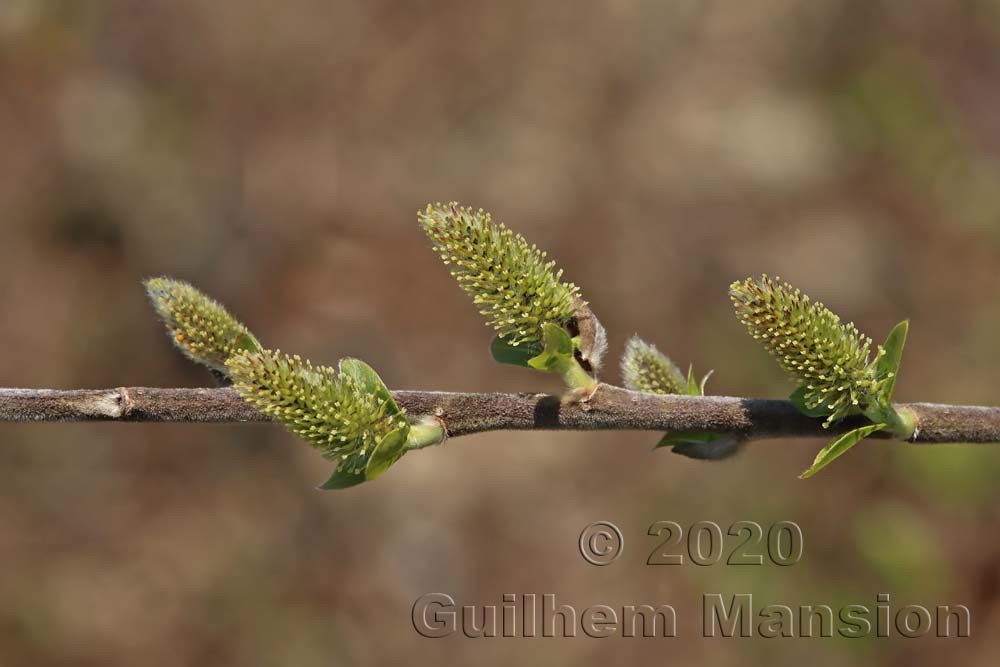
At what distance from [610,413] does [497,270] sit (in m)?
0.34

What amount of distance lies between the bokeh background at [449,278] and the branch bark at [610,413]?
10.9ft

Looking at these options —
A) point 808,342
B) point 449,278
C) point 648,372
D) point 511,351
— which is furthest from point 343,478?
point 449,278

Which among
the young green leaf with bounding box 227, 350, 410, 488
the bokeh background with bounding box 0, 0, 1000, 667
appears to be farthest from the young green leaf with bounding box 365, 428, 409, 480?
the bokeh background with bounding box 0, 0, 1000, 667

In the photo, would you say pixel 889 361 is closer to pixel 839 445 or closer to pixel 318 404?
pixel 839 445

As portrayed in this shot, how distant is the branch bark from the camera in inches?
69.7

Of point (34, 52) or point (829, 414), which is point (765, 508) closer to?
point (829, 414)

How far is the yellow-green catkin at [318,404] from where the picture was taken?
169 centimetres

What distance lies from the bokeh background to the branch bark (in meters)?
3.32

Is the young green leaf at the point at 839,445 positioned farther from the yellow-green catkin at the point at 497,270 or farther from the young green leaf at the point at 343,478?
the young green leaf at the point at 343,478

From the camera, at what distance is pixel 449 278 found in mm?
5945

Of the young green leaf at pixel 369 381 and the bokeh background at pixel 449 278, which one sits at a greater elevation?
the bokeh background at pixel 449 278

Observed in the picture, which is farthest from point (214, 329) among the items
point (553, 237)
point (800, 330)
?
point (553, 237)

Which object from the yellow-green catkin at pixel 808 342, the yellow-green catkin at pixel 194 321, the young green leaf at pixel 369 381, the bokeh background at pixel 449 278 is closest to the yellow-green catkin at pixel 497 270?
the young green leaf at pixel 369 381

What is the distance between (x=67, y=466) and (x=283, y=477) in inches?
47.1
